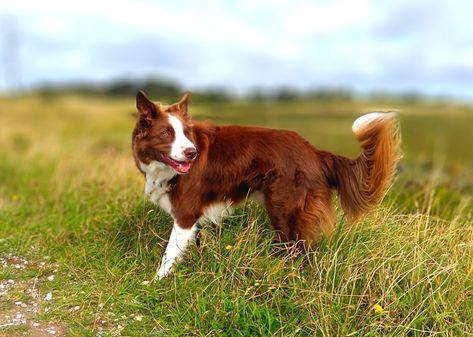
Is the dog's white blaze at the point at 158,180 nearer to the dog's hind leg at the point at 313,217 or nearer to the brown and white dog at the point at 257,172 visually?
the brown and white dog at the point at 257,172

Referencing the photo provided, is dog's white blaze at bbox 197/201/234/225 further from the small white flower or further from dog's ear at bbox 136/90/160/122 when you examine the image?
the small white flower

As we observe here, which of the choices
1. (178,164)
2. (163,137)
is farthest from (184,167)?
(163,137)

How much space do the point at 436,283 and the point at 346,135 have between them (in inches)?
784

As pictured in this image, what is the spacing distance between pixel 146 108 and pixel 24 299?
204cm

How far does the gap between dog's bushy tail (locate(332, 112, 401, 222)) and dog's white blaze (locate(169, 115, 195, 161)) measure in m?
1.38

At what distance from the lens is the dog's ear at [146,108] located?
14.3 feet

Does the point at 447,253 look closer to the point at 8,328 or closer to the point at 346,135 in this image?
the point at 8,328

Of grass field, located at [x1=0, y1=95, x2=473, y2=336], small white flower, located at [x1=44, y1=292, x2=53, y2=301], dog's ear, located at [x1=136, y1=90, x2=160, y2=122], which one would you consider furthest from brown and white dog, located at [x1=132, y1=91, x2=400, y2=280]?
small white flower, located at [x1=44, y1=292, x2=53, y2=301]

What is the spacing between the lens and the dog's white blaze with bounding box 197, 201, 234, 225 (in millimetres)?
4680

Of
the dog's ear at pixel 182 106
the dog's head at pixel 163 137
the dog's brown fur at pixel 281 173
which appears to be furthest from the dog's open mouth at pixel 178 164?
the dog's ear at pixel 182 106

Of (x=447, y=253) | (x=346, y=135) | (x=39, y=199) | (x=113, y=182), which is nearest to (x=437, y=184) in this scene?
(x=447, y=253)

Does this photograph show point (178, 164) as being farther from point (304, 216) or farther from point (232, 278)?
point (304, 216)

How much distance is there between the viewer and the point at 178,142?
14.0 feet

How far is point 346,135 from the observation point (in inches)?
931
